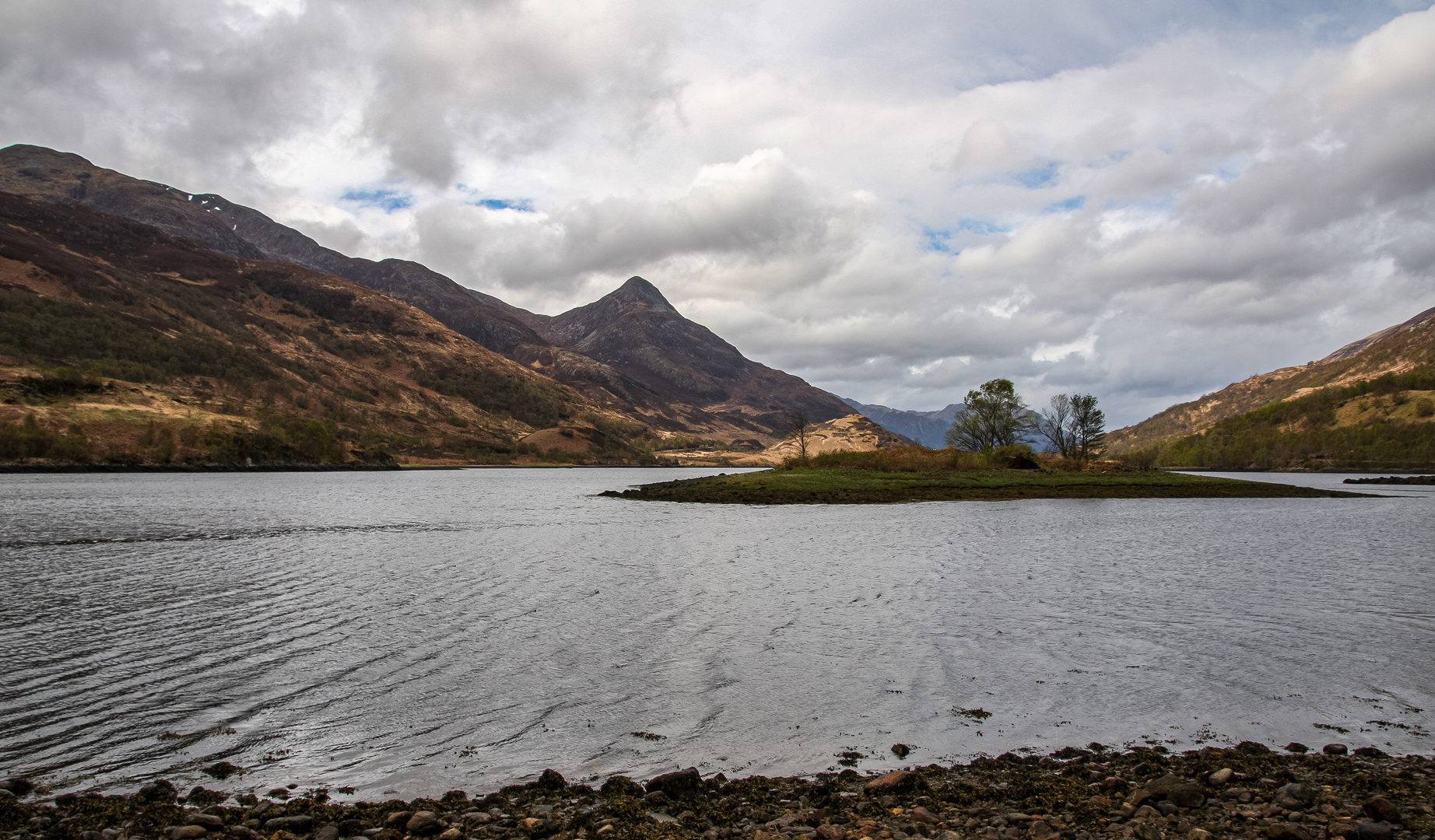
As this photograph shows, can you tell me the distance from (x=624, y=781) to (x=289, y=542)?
1805 inches

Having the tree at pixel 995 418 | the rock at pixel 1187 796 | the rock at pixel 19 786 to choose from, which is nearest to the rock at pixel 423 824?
the rock at pixel 19 786

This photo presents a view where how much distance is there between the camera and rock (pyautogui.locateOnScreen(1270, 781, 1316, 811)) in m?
9.94

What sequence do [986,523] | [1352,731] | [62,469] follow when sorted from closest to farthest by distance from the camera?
[1352,731]
[986,523]
[62,469]

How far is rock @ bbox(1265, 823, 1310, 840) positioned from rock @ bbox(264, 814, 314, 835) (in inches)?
496

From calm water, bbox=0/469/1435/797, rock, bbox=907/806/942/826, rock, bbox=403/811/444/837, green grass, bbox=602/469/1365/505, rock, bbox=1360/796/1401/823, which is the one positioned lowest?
calm water, bbox=0/469/1435/797

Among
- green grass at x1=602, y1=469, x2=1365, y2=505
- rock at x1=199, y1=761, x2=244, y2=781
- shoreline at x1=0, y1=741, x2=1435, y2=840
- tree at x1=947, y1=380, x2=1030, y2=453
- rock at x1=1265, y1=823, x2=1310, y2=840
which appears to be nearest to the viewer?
rock at x1=1265, y1=823, x2=1310, y2=840

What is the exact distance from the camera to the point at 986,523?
6203 centimetres

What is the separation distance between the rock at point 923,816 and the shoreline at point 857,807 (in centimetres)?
2

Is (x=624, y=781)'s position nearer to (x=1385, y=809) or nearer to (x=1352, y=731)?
(x=1385, y=809)

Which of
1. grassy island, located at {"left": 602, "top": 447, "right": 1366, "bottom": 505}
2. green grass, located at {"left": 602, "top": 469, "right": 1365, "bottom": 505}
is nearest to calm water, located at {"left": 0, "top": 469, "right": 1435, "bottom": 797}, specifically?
green grass, located at {"left": 602, "top": 469, "right": 1365, "bottom": 505}

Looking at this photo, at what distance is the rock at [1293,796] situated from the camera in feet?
32.6

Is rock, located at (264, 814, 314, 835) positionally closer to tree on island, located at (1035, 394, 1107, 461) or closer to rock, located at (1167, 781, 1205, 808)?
rock, located at (1167, 781, 1205, 808)

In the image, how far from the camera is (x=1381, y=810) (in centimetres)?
941

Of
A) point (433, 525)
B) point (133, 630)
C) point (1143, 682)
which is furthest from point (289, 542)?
point (1143, 682)
